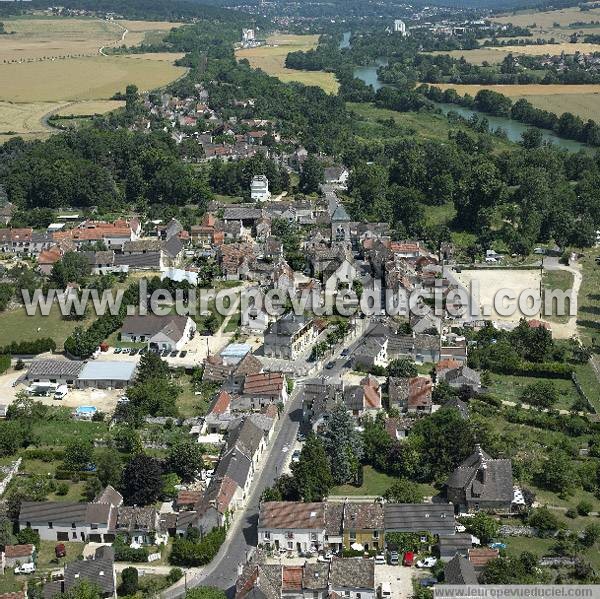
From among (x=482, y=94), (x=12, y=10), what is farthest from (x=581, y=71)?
(x=12, y=10)

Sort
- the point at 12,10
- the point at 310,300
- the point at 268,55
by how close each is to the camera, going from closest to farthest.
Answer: the point at 310,300 → the point at 268,55 → the point at 12,10

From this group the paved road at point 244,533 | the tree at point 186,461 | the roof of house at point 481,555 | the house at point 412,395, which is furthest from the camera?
the house at point 412,395

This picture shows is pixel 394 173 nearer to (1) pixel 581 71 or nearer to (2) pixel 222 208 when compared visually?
(2) pixel 222 208

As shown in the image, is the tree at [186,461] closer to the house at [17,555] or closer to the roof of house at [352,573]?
the house at [17,555]

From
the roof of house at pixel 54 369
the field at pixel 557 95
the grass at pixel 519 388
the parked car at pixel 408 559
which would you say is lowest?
the grass at pixel 519 388

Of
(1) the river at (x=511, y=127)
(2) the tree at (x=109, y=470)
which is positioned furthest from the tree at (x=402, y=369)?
(1) the river at (x=511, y=127)

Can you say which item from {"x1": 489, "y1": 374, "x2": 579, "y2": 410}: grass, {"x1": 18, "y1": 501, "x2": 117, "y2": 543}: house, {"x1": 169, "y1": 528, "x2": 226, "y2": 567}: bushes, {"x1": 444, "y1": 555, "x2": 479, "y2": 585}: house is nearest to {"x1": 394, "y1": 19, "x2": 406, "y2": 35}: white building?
{"x1": 489, "y1": 374, "x2": 579, "y2": 410}: grass

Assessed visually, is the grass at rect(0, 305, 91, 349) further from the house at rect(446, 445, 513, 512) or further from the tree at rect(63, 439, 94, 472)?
the house at rect(446, 445, 513, 512)
